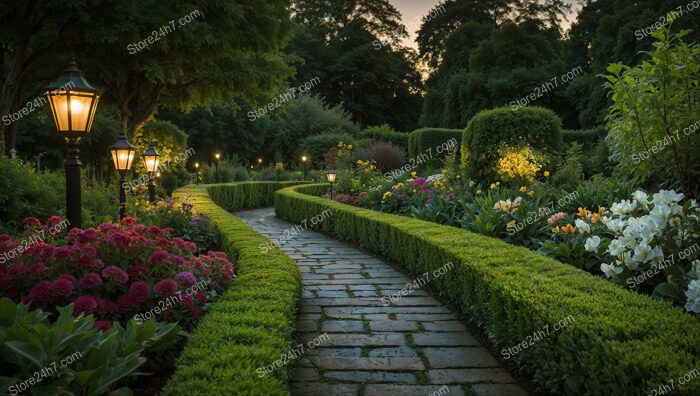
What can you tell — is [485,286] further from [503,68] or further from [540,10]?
[540,10]

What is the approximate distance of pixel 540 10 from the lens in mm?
35406

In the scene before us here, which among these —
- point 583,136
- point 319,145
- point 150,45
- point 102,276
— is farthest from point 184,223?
point 319,145

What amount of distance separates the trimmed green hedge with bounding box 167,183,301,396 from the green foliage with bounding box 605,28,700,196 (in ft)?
10.9

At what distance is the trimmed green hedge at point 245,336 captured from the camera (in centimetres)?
216

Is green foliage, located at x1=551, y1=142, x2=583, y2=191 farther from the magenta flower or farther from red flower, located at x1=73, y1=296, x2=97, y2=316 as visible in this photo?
red flower, located at x1=73, y1=296, x2=97, y2=316

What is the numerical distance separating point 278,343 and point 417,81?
4125 cm

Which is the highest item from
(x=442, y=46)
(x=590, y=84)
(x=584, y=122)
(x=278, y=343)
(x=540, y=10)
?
(x=540, y=10)

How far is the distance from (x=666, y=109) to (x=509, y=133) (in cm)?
524

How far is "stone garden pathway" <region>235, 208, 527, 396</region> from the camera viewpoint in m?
3.03

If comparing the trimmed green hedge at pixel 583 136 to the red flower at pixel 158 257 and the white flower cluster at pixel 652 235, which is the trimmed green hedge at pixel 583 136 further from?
the red flower at pixel 158 257

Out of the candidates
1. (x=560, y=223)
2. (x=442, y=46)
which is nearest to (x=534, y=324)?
(x=560, y=223)

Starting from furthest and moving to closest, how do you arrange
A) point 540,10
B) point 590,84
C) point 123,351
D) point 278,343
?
point 540,10 → point 590,84 → point 278,343 → point 123,351

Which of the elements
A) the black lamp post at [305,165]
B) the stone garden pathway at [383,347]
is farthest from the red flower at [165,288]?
the black lamp post at [305,165]

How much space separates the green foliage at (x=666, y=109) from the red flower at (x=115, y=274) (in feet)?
→ 13.3
